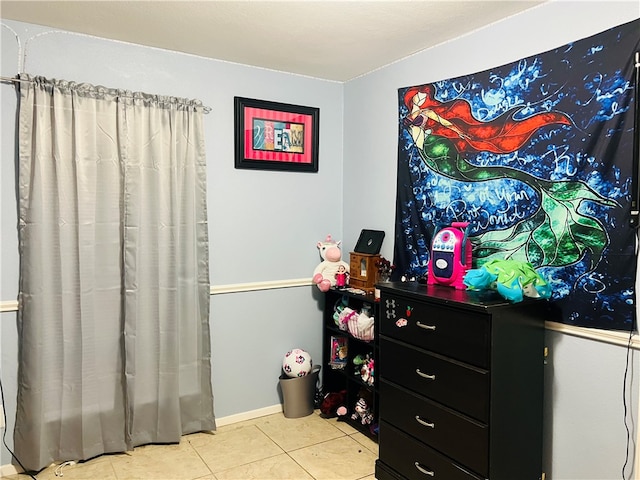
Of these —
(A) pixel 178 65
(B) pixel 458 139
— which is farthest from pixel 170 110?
(B) pixel 458 139

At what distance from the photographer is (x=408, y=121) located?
3.05 meters

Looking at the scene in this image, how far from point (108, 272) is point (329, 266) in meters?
1.46

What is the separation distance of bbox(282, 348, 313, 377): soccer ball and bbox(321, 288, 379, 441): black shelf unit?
0.61ft

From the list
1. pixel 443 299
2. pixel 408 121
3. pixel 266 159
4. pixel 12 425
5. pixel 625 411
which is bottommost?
pixel 12 425

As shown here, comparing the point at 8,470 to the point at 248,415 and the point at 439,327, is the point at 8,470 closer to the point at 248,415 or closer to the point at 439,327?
the point at 248,415

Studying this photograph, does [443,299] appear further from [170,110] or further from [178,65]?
[178,65]

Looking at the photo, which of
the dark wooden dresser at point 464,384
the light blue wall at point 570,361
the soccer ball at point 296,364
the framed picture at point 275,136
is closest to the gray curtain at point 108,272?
the framed picture at point 275,136

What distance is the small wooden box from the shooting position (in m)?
3.21

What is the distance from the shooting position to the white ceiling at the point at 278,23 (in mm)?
2324

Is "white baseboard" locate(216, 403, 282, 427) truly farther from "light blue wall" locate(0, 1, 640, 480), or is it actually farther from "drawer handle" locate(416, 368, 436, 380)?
"drawer handle" locate(416, 368, 436, 380)

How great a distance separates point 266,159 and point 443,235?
1.37 m

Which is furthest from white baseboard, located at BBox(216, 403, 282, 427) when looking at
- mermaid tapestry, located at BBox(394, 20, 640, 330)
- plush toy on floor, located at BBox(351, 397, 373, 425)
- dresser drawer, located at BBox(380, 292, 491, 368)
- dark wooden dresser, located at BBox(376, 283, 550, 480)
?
mermaid tapestry, located at BBox(394, 20, 640, 330)

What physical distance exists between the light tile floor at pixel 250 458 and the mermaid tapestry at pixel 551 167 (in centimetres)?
130

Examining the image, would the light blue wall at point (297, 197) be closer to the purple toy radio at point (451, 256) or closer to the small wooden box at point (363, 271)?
the small wooden box at point (363, 271)
